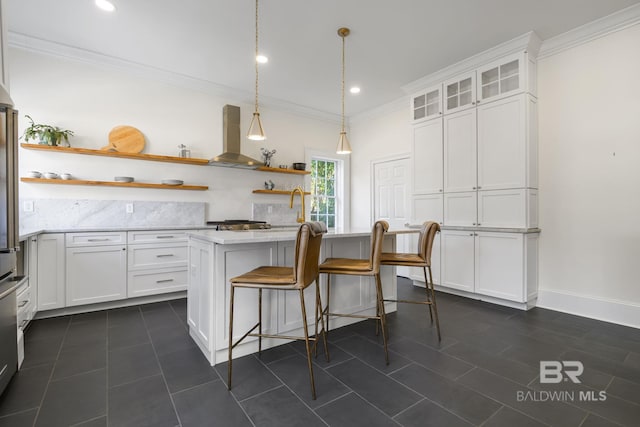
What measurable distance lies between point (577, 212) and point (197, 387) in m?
3.82

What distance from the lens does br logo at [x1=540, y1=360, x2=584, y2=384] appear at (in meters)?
1.91

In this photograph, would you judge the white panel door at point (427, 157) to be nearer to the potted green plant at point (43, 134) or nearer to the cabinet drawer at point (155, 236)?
the cabinet drawer at point (155, 236)

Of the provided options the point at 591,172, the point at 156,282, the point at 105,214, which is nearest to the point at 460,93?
the point at 591,172

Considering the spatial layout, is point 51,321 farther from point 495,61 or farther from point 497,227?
point 495,61

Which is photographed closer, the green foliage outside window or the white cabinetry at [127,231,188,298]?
the white cabinetry at [127,231,188,298]

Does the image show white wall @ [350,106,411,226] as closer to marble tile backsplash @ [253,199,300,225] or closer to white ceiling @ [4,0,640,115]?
white ceiling @ [4,0,640,115]

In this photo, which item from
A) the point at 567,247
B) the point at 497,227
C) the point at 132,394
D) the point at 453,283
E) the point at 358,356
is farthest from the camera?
the point at 453,283

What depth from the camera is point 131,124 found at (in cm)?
383

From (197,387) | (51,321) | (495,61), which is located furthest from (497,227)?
(51,321)

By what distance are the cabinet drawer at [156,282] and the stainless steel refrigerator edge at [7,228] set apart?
161 centimetres

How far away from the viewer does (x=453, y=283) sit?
3.85m

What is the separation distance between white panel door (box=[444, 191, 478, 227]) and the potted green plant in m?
4.69

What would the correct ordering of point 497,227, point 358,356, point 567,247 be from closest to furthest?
1. point 358,356
2. point 567,247
3. point 497,227

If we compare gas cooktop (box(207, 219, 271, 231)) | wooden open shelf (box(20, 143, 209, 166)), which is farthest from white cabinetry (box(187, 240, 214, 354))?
wooden open shelf (box(20, 143, 209, 166))
